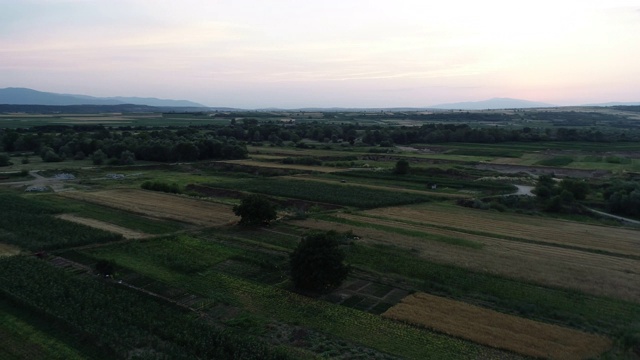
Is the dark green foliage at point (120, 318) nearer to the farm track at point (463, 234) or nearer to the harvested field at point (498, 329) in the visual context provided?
the harvested field at point (498, 329)

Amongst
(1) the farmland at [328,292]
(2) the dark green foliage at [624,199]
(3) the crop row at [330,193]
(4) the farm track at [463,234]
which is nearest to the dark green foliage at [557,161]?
(1) the farmland at [328,292]

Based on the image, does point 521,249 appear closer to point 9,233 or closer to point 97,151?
point 9,233

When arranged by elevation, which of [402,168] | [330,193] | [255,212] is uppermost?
[255,212]

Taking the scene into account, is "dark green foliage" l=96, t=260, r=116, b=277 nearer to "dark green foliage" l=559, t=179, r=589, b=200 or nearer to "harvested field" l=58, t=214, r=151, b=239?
"harvested field" l=58, t=214, r=151, b=239

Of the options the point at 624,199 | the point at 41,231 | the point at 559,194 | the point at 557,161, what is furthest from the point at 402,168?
the point at 41,231

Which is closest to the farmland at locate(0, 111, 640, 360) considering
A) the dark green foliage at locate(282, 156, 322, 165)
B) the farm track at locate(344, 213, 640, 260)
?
the farm track at locate(344, 213, 640, 260)

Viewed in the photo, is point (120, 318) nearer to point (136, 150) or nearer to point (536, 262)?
point (536, 262)
